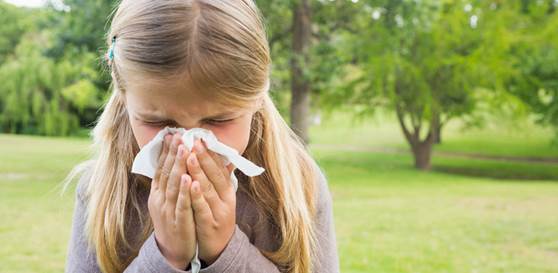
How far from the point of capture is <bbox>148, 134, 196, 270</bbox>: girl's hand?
1.76m

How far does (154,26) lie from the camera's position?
5.71 ft

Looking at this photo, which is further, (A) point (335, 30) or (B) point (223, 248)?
(A) point (335, 30)

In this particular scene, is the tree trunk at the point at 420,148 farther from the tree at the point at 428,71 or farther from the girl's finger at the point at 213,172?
the girl's finger at the point at 213,172

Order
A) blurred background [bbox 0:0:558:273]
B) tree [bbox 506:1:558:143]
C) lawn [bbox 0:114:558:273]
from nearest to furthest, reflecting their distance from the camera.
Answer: lawn [bbox 0:114:558:273]
blurred background [bbox 0:0:558:273]
tree [bbox 506:1:558:143]

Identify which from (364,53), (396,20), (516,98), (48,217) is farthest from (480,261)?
(516,98)

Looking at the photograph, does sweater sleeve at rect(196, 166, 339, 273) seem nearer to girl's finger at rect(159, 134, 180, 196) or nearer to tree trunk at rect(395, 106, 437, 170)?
girl's finger at rect(159, 134, 180, 196)

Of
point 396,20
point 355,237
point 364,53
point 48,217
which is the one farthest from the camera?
point 364,53

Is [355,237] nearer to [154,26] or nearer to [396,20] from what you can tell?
[154,26]

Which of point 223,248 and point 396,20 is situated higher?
point 396,20

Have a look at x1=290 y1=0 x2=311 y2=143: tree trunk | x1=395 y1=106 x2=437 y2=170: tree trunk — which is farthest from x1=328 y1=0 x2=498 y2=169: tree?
x1=290 y1=0 x2=311 y2=143: tree trunk

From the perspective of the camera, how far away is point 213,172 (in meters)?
1.82

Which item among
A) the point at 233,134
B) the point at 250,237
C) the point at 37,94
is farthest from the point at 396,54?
the point at 37,94

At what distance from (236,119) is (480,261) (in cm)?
542


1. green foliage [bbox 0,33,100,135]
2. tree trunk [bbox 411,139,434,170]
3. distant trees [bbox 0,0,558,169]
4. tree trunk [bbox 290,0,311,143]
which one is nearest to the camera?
distant trees [bbox 0,0,558,169]
